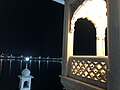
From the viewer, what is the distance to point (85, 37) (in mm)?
6410

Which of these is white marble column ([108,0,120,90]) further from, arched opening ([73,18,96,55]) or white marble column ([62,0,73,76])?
arched opening ([73,18,96,55])

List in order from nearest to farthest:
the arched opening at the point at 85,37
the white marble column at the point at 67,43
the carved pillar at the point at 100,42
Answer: the white marble column at the point at 67,43
the carved pillar at the point at 100,42
the arched opening at the point at 85,37

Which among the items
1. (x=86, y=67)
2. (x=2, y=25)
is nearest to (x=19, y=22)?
(x=2, y=25)

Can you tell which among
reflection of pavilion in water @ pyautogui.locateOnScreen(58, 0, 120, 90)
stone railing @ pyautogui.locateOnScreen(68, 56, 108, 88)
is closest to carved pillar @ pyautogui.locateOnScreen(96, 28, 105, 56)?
reflection of pavilion in water @ pyautogui.locateOnScreen(58, 0, 120, 90)

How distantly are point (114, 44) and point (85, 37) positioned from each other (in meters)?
4.70

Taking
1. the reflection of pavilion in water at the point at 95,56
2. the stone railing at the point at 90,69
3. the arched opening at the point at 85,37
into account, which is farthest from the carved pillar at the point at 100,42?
the stone railing at the point at 90,69

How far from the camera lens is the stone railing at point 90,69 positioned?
2.07 m

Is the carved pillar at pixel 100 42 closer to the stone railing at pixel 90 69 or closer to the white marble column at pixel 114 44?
the stone railing at pixel 90 69

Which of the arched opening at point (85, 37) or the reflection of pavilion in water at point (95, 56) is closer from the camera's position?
the reflection of pavilion in water at point (95, 56)

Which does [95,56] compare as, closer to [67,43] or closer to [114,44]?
[114,44]

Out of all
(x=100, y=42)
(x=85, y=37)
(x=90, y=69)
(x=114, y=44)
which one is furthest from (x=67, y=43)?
(x=85, y=37)

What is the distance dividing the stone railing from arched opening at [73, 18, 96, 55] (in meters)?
2.44

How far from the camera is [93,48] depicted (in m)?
5.48

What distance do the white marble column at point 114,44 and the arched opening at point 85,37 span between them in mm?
3164
